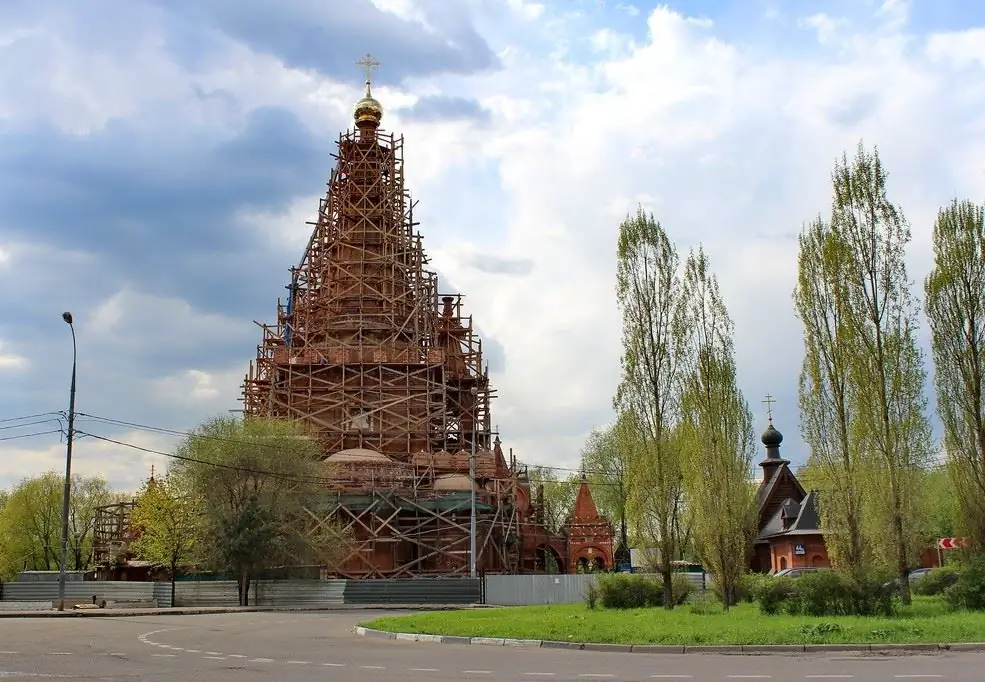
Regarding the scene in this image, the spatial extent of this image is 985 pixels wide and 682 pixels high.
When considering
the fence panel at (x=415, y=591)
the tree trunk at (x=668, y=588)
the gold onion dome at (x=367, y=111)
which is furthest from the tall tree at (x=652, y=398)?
the gold onion dome at (x=367, y=111)

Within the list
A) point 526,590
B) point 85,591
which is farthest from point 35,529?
point 526,590

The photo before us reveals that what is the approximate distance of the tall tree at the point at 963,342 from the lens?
29.8 metres

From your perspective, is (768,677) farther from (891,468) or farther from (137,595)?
(137,595)

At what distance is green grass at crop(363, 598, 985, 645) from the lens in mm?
18422

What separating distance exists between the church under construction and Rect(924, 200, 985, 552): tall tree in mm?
25180

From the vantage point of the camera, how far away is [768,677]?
13.9 meters

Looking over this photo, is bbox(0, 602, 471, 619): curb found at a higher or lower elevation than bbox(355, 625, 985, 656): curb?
lower

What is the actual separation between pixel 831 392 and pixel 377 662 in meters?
19.0

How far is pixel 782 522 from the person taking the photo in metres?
60.5

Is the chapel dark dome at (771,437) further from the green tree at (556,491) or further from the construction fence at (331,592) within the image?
the construction fence at (331,592)

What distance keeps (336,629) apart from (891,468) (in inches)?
649

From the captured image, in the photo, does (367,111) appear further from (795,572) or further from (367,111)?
(795,572)

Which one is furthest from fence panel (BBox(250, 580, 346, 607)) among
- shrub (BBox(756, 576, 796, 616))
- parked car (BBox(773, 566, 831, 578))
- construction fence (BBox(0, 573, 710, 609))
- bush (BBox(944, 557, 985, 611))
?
bush (BBox(944, 557, 985, 611))

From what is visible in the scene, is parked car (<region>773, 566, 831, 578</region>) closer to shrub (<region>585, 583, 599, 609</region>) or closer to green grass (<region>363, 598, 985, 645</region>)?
green grass (<region>363, 598, 985, 645</region>)
